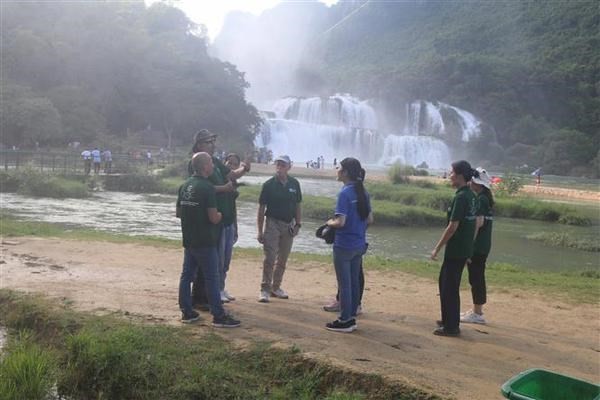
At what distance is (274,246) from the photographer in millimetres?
6320

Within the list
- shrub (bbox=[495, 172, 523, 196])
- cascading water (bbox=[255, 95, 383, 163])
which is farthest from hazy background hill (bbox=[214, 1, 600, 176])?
shrub (bbox=[495, 172, 523, 196])

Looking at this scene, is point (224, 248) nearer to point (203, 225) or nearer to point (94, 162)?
point (203, 225)

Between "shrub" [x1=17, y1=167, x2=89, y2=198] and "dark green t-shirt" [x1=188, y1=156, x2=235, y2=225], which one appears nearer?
"dark green t-shirt" [x1=188, y1=156, x2=235, y2=225]

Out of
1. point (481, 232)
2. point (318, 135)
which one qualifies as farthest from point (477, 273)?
point (318, 135)

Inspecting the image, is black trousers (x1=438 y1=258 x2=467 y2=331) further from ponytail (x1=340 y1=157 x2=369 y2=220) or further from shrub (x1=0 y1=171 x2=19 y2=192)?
shrub (x1=0 y1=171 x2=19 y2=192)

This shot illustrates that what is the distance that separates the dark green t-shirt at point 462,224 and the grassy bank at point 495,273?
12.1 feet

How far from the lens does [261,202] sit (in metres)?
6.34

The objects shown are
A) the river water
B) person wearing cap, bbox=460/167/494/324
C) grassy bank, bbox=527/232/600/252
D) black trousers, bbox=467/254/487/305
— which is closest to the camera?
person wearing cap, bbox=460/167/494/324

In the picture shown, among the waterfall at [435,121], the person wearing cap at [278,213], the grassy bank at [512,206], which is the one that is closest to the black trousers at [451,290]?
the person wearing cap at [278,213]

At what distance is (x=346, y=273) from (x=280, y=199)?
1494 millimetres

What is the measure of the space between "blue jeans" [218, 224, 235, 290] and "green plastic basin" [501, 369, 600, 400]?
3396mm

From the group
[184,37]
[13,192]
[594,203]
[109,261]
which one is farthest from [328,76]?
[109,261]

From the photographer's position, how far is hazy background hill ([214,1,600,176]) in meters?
82.6

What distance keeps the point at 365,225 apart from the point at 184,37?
70.9 metres
